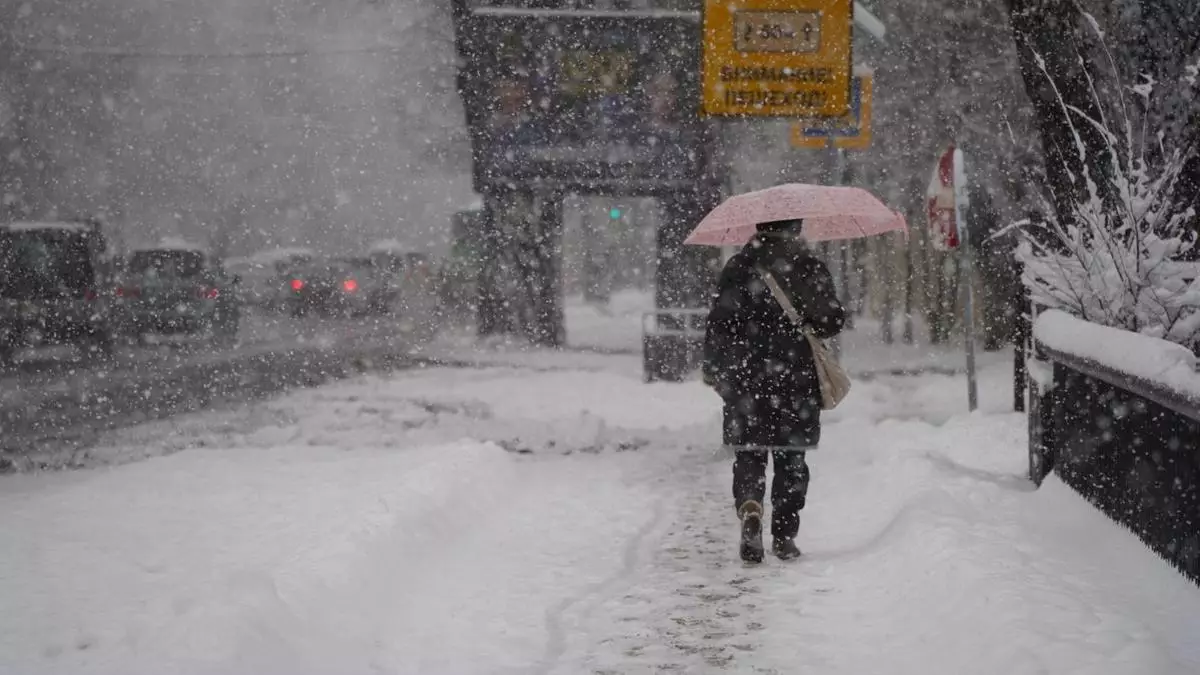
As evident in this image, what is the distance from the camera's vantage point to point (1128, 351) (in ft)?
19.1

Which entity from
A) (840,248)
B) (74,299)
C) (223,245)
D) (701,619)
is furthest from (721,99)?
(223,245)

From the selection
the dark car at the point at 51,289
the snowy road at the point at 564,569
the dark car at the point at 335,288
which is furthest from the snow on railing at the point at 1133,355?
the dark car at the point at 335,288

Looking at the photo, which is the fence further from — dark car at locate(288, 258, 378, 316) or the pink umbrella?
dark car at locate(288, 258, 378, 316)

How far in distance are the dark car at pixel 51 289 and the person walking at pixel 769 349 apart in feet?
48.9

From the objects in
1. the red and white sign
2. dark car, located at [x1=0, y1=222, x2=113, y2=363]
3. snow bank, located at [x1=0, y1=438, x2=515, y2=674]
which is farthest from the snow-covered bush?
dark car, located at [x1=0, y1=222, x2=113, y2=363]

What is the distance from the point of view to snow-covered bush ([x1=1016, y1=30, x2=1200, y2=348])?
21.9 ft

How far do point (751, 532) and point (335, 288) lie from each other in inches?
1033

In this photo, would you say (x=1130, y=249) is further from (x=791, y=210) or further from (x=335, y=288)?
(x=335, y=288)

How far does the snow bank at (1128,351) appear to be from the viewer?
514 cm

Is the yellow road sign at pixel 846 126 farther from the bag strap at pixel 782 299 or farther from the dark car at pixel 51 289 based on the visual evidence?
the dark car at pixel 51 289

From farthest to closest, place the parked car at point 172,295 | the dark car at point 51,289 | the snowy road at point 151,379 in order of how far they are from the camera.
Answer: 1. the parked car at point 172,295
2. the dark car at point 51,289
3. the snowy road at point 151,379

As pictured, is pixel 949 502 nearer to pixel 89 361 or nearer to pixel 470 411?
pixel 470 411

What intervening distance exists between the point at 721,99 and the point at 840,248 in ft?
56.2

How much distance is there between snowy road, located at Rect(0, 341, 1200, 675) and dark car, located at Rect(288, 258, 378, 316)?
20.9 metres
